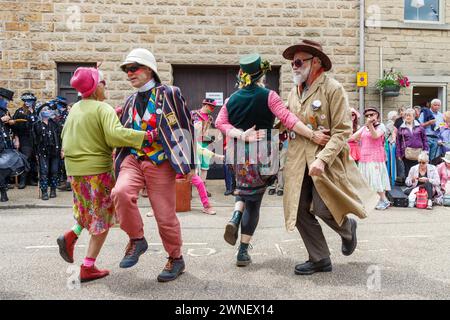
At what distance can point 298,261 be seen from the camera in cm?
477

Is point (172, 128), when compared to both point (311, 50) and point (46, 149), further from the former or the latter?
point (46, 149)

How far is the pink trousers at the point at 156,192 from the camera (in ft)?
12.7

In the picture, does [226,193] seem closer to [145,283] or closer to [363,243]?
[363,243]

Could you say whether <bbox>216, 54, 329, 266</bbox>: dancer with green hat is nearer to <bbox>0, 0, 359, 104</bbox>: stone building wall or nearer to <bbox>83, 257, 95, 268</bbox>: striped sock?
<bbox>83, 257, 95, 268</bbox>: striped sock

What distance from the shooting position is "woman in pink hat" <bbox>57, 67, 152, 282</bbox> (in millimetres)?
3979

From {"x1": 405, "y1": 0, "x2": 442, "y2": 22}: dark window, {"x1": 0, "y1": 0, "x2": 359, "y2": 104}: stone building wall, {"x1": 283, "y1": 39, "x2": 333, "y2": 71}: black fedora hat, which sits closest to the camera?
{"x1": 283, "y1": 39, "x2": 333, "y2": 71}: black fedora hat

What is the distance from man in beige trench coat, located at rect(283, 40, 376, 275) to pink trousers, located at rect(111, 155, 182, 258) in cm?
105

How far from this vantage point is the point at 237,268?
451 cm

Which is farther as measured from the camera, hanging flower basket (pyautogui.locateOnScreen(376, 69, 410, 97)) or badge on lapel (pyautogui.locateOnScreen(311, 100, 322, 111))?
hanging flower basket (pyautogui.locateOnScreen(376, 69, 410, 97))

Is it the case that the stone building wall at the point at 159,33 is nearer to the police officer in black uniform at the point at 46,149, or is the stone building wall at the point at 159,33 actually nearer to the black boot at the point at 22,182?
the police officer in black uniform at the point at 46,149

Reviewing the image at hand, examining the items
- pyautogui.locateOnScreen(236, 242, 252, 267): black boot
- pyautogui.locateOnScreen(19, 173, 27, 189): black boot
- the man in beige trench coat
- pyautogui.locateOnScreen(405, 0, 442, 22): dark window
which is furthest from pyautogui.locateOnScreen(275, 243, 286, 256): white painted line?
pyautogui.locateOnScreen(405, 0, 442, 22): dark window

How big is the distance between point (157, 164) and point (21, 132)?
7.86 meters

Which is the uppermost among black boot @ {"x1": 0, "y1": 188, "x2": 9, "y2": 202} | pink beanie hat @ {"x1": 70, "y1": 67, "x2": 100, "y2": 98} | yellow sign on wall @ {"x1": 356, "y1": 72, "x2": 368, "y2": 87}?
yellow sign on wall @ {"x1": 356, "y1": 72, "x2": 368, "y2": 87}

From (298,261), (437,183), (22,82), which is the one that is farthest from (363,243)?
(22,82)
